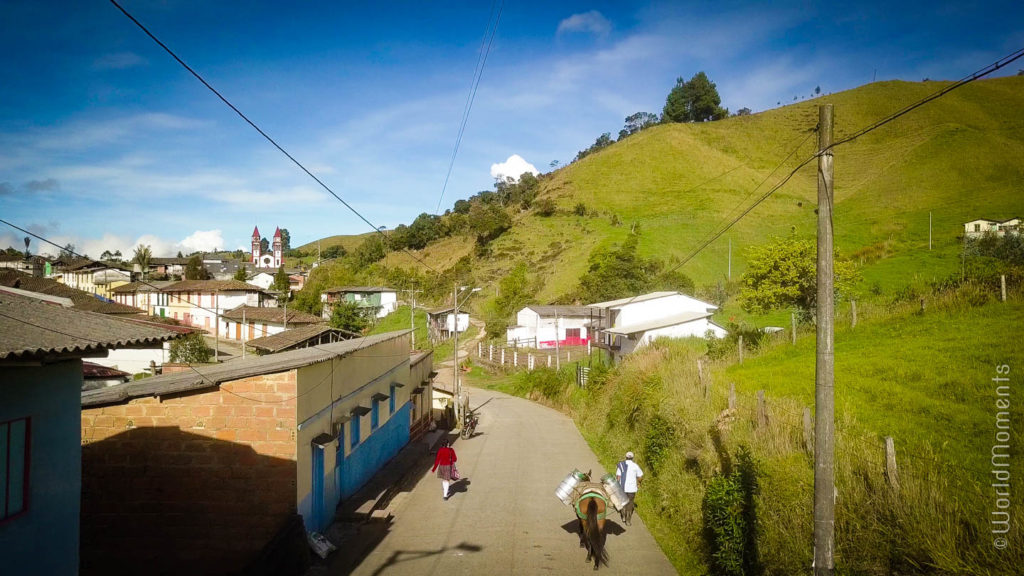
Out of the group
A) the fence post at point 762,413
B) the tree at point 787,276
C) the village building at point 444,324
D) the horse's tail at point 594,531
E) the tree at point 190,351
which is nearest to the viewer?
the horse's tail at point 594,531

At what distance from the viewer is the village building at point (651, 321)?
31.6m

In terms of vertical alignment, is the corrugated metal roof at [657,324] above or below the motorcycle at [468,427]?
above

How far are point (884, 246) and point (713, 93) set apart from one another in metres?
93.8

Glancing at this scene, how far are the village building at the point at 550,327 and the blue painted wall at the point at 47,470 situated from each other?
43508 mm

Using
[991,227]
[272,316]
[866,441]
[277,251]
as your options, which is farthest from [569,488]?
[277,251]

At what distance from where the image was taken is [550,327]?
1986 inches

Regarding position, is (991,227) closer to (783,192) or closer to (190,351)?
(783,192)

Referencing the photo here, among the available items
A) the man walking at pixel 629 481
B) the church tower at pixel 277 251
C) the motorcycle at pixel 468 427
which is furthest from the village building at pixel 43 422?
the church tower at pixel 277 251

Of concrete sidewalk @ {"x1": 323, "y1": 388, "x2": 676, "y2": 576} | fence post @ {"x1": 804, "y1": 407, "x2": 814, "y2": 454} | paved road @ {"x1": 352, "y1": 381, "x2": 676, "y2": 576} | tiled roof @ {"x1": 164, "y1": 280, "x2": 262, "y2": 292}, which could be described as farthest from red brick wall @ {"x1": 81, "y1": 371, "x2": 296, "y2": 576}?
tiled roof @ {"x1": 164, "y1": 280, "x2": 262, "y2": 292}

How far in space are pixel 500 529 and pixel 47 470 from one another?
8.42 metres

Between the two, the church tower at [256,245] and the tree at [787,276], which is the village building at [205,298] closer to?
the tree at [787,276]

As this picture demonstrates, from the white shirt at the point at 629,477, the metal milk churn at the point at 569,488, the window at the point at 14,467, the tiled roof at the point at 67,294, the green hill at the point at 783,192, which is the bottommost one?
the white shirt at the point at 629,477

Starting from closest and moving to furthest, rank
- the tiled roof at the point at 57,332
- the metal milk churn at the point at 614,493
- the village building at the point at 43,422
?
1. the tiled roof at the point at 57,332
2. the village building at the point at 43,422
3. the metal milk churn at the point at 614,493

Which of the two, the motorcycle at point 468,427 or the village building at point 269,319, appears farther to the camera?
the village building at point 269,319
